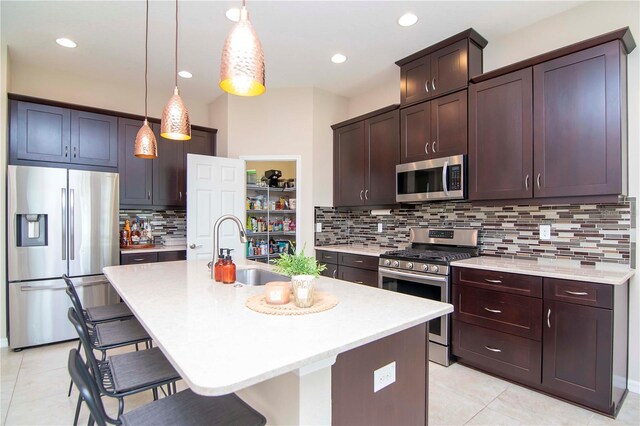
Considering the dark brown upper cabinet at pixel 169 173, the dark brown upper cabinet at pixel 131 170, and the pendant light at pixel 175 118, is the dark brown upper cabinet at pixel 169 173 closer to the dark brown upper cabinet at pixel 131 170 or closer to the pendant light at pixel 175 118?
the dark brown upper cabinet at pixel 131 170

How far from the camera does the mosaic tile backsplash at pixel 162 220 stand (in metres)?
4.18

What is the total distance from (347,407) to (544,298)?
5.77 feet

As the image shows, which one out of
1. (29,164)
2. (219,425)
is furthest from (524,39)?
(29,164)

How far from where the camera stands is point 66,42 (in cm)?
310

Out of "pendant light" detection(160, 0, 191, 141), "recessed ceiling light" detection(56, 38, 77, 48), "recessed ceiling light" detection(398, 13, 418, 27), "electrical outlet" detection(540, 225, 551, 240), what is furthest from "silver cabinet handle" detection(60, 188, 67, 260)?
"electrical outlet" detection(540, 225, 551, 240)

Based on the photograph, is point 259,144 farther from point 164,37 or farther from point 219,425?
point 219,425

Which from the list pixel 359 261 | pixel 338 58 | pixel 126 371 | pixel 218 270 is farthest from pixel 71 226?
pixel 338 58

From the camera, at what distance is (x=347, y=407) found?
1.16 metres

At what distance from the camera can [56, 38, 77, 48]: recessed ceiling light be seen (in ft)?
10.0

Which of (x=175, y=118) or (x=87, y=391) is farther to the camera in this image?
(x=175, y=118)

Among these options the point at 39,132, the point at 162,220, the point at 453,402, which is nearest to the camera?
the point at 453,402

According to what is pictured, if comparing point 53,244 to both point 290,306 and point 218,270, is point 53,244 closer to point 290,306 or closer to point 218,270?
point 218,270

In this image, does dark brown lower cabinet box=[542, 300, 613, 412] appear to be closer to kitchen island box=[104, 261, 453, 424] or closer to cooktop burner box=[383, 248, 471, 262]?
cooktop burner box=[383, 248, 471, 262]

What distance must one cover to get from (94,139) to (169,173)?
84 centimetres
